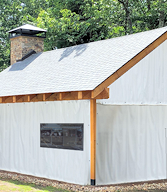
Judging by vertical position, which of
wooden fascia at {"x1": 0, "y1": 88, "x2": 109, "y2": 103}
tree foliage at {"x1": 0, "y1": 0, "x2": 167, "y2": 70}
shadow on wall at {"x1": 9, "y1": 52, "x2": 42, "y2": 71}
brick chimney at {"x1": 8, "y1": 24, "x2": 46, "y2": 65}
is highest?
tree foliage at {"x1": 0, "y1": 0, "x2": 167, "y2": 70}

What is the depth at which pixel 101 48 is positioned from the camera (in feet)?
41.5

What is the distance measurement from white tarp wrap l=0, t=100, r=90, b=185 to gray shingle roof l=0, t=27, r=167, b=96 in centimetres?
57

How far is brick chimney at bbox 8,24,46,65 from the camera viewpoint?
1755cm

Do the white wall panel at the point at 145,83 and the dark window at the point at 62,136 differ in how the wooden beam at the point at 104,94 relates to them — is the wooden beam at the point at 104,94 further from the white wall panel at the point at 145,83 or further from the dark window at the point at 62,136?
the dark window at the point at 62,136

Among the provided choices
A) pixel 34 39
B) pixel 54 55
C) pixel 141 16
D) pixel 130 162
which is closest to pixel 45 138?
pixel 130 162

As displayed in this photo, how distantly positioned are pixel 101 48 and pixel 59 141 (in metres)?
4.19

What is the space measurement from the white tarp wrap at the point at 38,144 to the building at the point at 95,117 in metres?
0.03

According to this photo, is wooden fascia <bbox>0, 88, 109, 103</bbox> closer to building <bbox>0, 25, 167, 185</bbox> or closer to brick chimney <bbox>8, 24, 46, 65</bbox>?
building <bbox>0, 25, 167, 185</bbox>

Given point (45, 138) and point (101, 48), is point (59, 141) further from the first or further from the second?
point (101, 48)

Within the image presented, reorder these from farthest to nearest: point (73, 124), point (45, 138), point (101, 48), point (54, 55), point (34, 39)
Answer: point (34, 39), point (54, 55), point (101, 48), point (45, 138), point (73, 124)

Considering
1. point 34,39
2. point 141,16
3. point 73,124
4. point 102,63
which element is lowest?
point 73,124

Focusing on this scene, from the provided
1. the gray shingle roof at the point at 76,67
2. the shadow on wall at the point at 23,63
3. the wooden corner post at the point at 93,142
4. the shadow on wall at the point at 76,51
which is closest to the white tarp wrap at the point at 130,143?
the wooden corner post at the point at 93,142

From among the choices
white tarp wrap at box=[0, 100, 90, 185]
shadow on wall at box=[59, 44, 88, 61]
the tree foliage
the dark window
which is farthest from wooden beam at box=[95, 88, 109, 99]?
the tree foliage

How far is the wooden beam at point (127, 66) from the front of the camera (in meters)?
8.97
